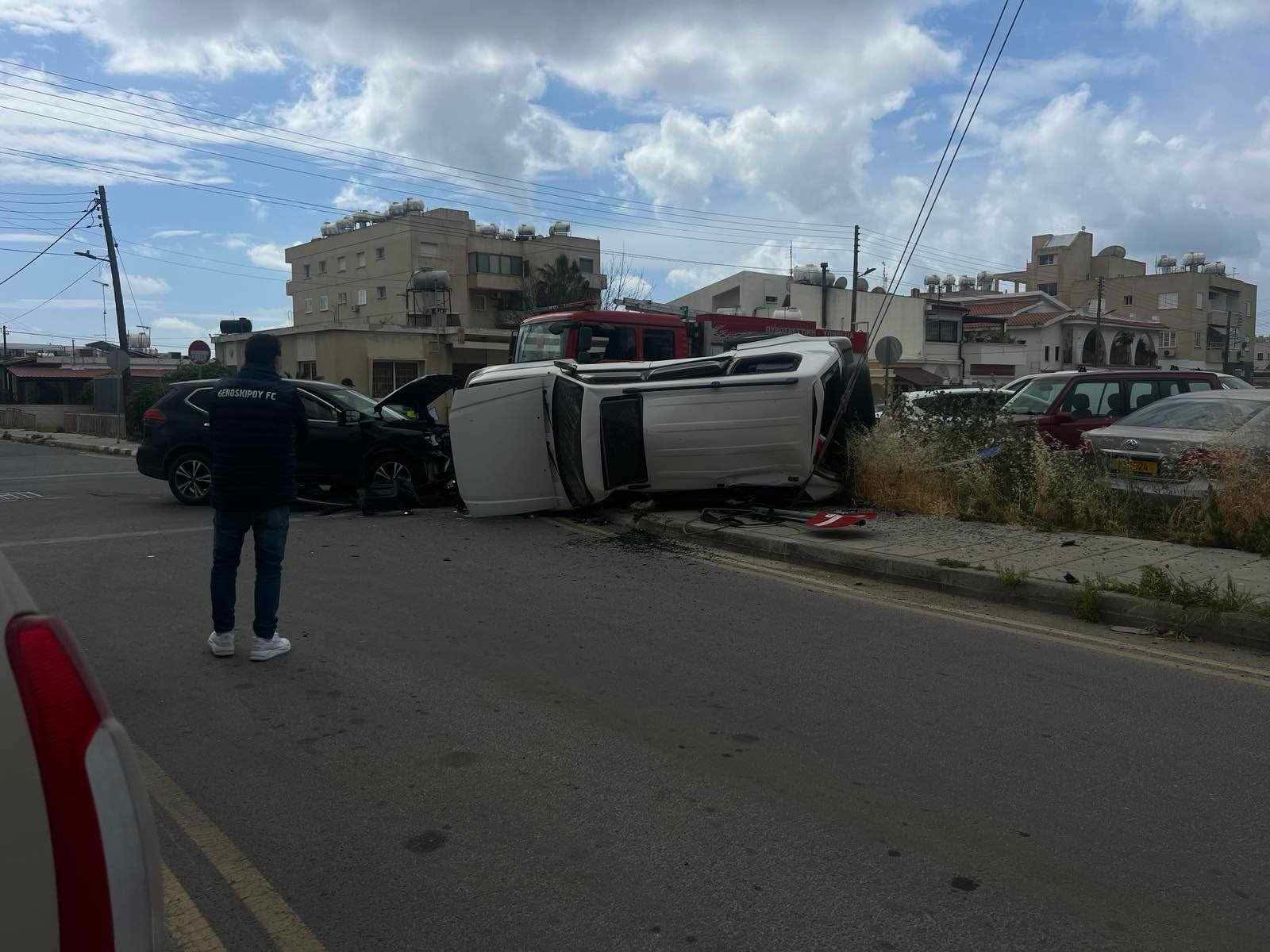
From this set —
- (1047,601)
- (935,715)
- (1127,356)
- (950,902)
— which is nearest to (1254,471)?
(1047,601)

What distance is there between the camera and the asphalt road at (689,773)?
10.7 feet

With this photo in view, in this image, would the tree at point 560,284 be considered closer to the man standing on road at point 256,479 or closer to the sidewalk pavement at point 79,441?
the sidewalk pavement at point 79,441

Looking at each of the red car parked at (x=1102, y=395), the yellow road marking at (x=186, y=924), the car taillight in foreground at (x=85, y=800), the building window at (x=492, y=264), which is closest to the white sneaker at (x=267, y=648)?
the yellow road marking at (x=186, y=924)

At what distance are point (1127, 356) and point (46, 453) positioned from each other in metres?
58.4

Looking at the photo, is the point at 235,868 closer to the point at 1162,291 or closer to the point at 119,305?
the point at 119,305

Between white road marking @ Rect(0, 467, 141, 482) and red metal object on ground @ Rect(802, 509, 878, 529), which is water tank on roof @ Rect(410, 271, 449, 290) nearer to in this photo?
white road marking @ Rect(0, 467, 141, 482)

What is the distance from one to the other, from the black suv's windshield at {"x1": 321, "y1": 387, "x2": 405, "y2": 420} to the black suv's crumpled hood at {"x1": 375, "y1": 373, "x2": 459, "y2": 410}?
0.12m

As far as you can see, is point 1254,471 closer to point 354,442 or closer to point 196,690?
point 196,690

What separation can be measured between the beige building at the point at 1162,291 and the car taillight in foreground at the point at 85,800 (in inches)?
3180

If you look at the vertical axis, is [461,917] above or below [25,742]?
below

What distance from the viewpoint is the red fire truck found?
1566 cm

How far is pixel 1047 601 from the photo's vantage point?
7.36 meters

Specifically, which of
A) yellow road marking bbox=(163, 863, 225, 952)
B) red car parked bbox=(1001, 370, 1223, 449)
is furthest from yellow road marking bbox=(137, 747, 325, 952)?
red car parked bbox=(1001, 370, 1223, 449)

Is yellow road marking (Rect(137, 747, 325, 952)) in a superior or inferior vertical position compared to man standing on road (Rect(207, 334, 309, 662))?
inferior
